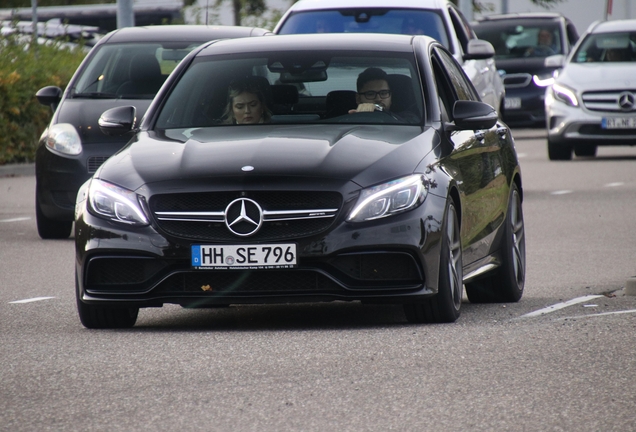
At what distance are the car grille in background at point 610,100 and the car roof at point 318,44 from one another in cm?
1269

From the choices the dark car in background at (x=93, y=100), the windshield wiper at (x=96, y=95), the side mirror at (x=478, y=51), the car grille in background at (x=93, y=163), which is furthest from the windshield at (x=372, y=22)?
the car grille in background at (x=93, y=163)

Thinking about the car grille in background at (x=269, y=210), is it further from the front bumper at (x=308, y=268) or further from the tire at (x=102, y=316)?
the tire at (x=102, y=316)

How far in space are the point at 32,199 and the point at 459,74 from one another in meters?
9.35

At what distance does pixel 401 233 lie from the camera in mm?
7133

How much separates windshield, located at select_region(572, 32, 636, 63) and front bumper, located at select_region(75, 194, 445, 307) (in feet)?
50.8

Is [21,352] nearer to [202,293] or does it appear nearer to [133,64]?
[202,293]

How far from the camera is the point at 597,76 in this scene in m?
21.6

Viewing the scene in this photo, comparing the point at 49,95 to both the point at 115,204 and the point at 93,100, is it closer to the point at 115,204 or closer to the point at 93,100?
the point at 93,100

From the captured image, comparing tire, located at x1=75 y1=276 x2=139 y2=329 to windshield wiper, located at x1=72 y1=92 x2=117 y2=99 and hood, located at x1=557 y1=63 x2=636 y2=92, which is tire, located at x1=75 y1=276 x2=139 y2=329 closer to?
windshield wiper, located at x1=72 y1=92 x2=117 y2=99

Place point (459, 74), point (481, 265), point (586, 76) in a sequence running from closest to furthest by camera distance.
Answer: point (481, 265) → point (459, 74) → point (586, 76)

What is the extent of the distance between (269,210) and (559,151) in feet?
53.4

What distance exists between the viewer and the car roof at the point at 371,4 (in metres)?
16.2

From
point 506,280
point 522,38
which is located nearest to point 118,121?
point 506,280

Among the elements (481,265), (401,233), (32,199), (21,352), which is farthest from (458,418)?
(32,199)
